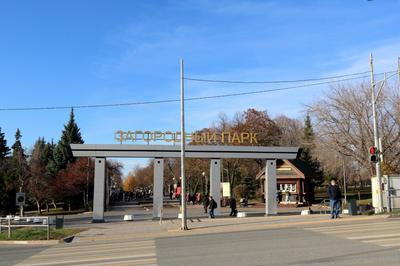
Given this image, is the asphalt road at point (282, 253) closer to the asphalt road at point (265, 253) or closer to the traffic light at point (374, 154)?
the asphalt road at point (265, 253)

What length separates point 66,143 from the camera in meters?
77.9

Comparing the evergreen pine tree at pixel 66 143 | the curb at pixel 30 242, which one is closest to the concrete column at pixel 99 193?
the curb at pixel 30 242

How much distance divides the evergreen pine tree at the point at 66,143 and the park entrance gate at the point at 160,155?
126ft

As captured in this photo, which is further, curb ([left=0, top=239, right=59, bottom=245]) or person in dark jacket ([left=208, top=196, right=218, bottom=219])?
person in dark jacket ([left=208, top=196, right=218, bottom=219])

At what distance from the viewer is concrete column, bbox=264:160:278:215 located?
3531cm

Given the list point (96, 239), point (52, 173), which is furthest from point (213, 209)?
point (52, 173)

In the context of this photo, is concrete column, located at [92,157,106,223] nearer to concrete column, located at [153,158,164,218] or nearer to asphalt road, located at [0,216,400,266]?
concrete column, located at [153,158,164,218]

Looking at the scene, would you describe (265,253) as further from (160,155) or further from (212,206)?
(160,155)

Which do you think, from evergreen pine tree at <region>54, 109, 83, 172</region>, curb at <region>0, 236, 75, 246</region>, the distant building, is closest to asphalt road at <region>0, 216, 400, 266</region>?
curb at <region>0, 236, 75, 246</region>

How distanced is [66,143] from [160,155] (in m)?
47.4

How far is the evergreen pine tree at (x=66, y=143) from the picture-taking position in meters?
73.8

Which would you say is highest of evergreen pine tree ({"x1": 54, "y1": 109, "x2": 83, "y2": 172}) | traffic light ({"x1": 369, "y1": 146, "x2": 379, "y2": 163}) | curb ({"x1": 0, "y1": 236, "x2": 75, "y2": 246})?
evergreen pine tree ({"x1": 54, "y1": 109, "x2": 83, "y2": 172})

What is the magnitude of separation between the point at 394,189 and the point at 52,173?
55.6m

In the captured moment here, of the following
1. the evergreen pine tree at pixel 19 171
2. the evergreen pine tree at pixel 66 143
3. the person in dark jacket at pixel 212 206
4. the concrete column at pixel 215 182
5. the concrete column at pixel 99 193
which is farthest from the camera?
the evergreen pine tree at pixel 66 143
